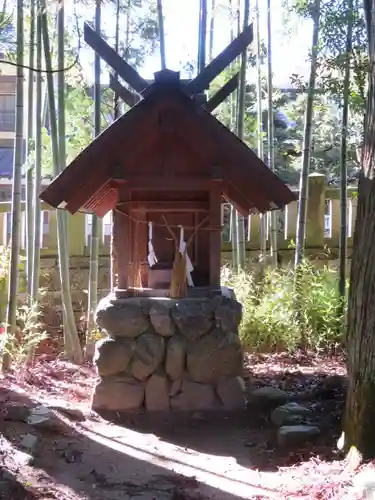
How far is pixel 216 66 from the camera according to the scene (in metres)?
4.85

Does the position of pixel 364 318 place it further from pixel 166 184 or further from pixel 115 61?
pixel 115 61

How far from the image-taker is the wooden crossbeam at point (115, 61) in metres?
4.84

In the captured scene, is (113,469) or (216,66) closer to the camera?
(113,469)

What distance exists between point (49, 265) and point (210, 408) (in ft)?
13.8

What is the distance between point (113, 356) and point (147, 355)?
0.28 meters

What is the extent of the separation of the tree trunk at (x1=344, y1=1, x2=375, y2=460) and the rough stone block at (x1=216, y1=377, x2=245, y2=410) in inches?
55.2

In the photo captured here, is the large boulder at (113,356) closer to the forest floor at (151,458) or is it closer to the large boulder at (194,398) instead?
the forest floor at (151,458)

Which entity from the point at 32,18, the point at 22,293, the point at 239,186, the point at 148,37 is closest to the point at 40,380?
the point at 22,293

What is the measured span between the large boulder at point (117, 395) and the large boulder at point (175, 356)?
284 mm

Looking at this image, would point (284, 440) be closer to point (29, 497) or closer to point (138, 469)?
point (138, 469)

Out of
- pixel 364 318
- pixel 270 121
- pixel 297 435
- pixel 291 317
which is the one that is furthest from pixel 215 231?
pixel 270 121

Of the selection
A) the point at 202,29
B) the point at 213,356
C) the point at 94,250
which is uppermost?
the point at 202,29

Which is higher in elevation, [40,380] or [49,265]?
[49,265]

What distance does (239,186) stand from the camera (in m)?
5.04
